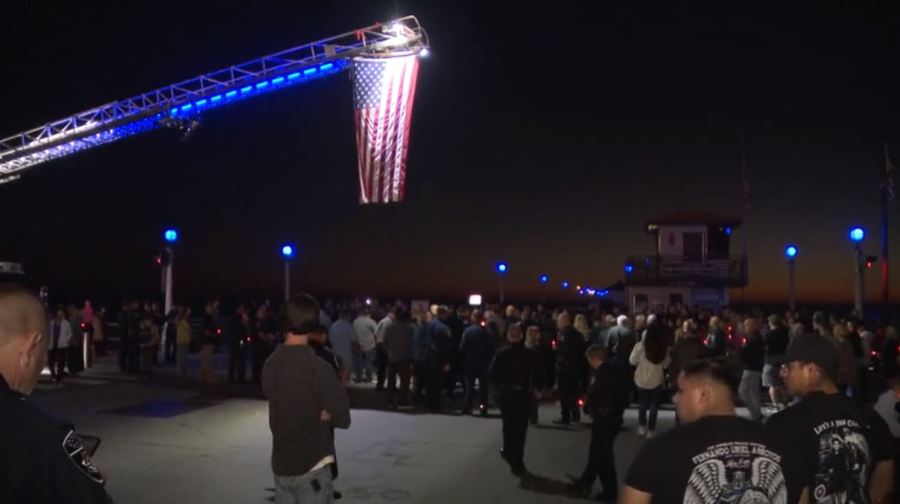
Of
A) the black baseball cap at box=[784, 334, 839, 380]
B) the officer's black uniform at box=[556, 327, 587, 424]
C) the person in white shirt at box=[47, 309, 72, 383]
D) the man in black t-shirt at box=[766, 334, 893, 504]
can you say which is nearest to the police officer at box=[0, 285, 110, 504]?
the man in black t-shirt at box=[766, 334, 893, 504]

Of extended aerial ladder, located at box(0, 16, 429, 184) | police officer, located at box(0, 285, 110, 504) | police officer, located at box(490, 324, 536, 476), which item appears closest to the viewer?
police officer, located at box(0, 285, 110, 504)

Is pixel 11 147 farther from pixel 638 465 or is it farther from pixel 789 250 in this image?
pixel 638 465

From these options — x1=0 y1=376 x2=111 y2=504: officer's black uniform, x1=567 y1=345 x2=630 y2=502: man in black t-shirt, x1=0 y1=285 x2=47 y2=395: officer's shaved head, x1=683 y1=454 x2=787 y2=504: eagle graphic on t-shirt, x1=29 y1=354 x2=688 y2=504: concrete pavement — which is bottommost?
x1=29 y1=354 x2=688 y2=504: concrete pavement

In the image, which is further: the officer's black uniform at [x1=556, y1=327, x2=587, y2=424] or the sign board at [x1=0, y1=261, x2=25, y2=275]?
the sign board at [x1=0, y1=261, x2=25, y2=275]

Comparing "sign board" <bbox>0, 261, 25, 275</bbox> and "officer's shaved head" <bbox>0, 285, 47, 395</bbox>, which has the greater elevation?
"sign board" <bbox>0, 261, 25, 275</bbox>

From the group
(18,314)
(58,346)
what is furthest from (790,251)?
(18,314)

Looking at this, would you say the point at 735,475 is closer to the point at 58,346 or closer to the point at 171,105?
the point at 58,346

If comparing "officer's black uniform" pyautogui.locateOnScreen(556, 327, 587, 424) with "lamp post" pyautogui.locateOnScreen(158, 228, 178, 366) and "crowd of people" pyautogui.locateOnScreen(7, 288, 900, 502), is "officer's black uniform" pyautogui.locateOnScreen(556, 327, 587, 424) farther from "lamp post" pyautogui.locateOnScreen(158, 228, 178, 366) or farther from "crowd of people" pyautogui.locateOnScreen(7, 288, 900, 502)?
"lamp post" pyautogui.locateOnScreen(158, 228, 178, 366)

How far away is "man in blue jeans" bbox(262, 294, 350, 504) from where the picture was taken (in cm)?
514

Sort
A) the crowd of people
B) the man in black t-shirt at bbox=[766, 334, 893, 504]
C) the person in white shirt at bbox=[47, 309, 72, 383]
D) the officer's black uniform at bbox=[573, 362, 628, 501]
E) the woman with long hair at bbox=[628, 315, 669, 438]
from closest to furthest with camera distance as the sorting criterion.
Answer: the crowd of people
the man in black t-shirt at bbox=[766, 334, 893, 504]
the officer's black uniform at bbox=[573, 362, 628, 501]
the woman with long hair at bbox=[628, 315, 669, 438]
the person in white shirt at bbox=[47, 309, 72, 383]

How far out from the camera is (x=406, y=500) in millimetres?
8711

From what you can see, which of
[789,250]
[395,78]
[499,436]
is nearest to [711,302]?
[789,250]

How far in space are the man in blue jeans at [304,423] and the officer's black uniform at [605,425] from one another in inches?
176

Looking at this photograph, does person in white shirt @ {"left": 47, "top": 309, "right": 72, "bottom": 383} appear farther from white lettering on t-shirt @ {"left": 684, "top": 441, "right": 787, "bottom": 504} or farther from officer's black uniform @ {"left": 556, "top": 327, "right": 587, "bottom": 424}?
white lettering on t-shirt @ {"left": 684, "top": 441, "right": 787, "bottom": 504}
